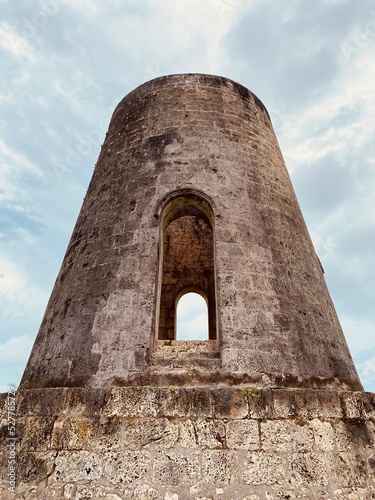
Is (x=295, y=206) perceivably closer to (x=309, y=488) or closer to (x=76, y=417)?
(x=309, y=488)

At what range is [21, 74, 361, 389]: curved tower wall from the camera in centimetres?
489

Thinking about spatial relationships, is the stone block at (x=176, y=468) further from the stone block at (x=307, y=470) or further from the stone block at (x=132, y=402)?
the stone block at (x=307, y=470)

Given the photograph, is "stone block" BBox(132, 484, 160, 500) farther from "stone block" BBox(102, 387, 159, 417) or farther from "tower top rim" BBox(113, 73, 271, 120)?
"tower top rim" BBox(113, 73, 271, 120)

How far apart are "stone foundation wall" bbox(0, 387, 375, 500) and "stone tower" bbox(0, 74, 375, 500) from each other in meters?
0.01

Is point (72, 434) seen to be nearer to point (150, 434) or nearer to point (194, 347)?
point (150, 434)

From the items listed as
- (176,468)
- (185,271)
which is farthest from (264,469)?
(185,271)

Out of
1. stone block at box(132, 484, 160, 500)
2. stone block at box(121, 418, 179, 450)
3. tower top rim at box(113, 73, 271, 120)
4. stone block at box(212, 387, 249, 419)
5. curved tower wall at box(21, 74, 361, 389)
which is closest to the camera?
stone block at box(132, 484, 160, 500)

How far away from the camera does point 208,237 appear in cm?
1405

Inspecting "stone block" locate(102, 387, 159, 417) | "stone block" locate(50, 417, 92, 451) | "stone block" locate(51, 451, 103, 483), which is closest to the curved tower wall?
"stone block" locate(102, 387, 159, 417)

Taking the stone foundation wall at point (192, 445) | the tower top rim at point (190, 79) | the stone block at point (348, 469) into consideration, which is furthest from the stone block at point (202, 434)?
the tower top rim at point (190, 79)

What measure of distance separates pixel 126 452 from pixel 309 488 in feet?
6.14

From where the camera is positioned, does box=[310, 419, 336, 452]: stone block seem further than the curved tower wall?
No

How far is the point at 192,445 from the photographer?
3939mm

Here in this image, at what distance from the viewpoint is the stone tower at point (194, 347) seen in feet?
12.8
